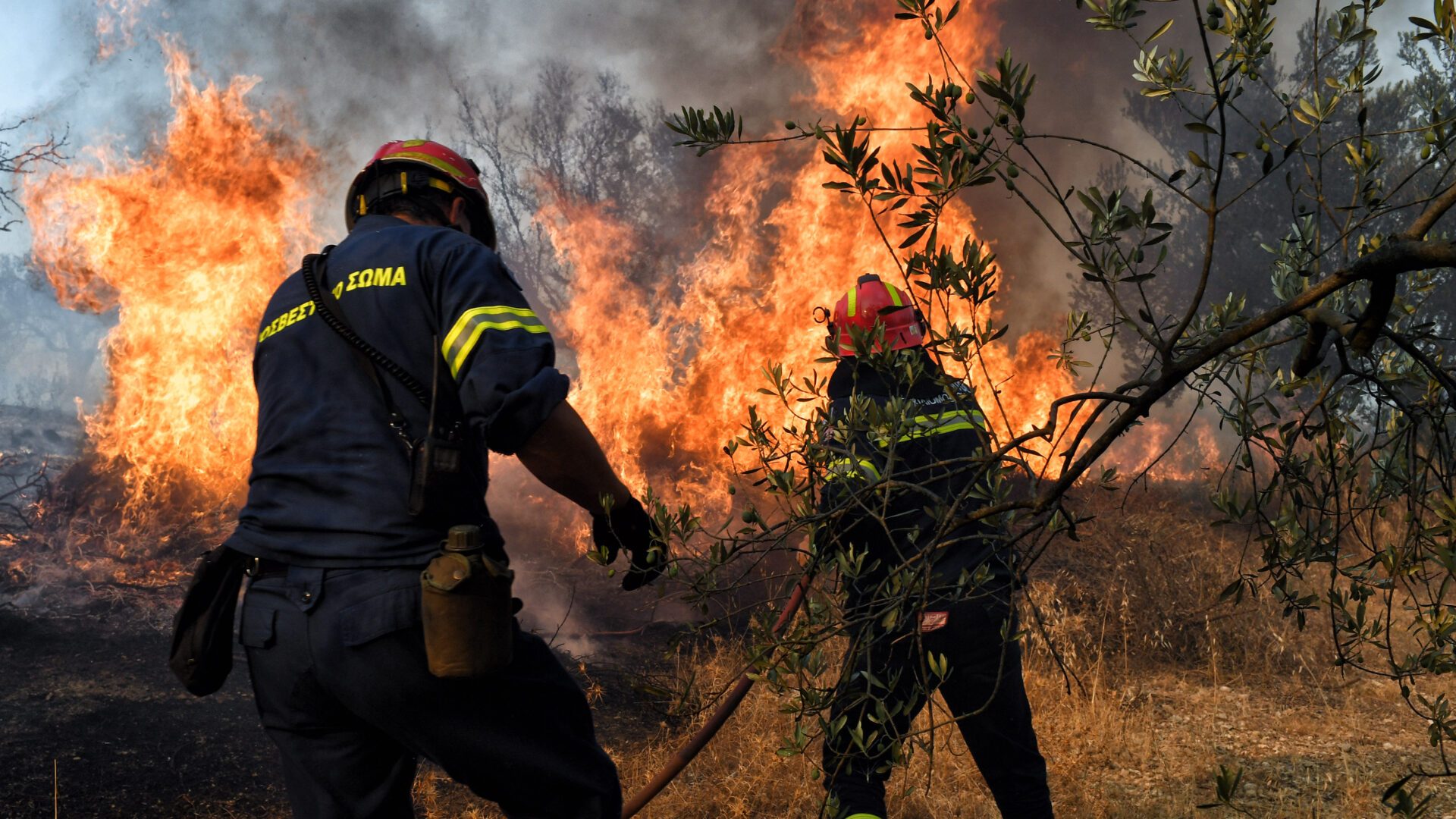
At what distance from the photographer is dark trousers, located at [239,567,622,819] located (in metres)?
2.03

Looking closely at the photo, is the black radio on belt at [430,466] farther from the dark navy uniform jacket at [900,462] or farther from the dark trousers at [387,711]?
the dark navy uniform jacket at [900,462]

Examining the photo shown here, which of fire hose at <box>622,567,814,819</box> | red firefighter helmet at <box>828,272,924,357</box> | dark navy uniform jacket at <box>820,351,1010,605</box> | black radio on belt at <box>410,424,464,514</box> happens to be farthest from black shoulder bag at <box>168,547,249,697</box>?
red firefighter helmet at <box>828,272,924,357</box>

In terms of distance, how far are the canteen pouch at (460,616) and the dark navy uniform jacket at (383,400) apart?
167mm

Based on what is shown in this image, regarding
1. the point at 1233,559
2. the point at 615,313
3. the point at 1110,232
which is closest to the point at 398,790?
the point at 1110,232

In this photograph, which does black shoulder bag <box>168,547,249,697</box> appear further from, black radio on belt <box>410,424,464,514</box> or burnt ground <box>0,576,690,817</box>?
burnt ground <box>0,576,690,817</box>

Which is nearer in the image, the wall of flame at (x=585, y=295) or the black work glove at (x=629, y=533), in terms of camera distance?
the black work glove at (x=629, y=533)

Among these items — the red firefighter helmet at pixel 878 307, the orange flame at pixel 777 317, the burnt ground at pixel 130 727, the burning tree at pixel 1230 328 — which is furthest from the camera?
the orange flame at pixel 777 317

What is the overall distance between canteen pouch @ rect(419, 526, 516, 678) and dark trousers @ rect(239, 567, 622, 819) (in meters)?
0.10

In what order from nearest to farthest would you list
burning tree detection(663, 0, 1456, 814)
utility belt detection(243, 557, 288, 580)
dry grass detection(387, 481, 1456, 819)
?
burning tree detection(663, 0, 1456, 814), utility belt detection(243, 557, 288, 580), dry grass detection(387, 481, 1456, 819)

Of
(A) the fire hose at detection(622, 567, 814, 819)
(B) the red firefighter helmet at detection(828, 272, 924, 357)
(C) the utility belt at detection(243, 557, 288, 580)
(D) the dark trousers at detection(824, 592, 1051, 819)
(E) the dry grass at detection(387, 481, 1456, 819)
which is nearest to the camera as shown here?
(C) the utility belt at detection(243, 557, 288, 580)

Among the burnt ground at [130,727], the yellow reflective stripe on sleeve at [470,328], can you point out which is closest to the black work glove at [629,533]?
the yellow reflective stripe on sleeve at [470,328]

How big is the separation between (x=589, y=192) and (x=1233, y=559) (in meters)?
16.2

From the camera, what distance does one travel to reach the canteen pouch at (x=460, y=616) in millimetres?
1945

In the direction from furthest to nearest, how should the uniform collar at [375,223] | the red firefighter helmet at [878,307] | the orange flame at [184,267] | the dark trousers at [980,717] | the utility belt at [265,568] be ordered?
1. the orange flame at [184,267]
2. the red firefighter helmet at [878,307]
3. the dark trousers at [980,717]
4. the uniform collar at [375,223]
5. the utility belt at [265,568]
